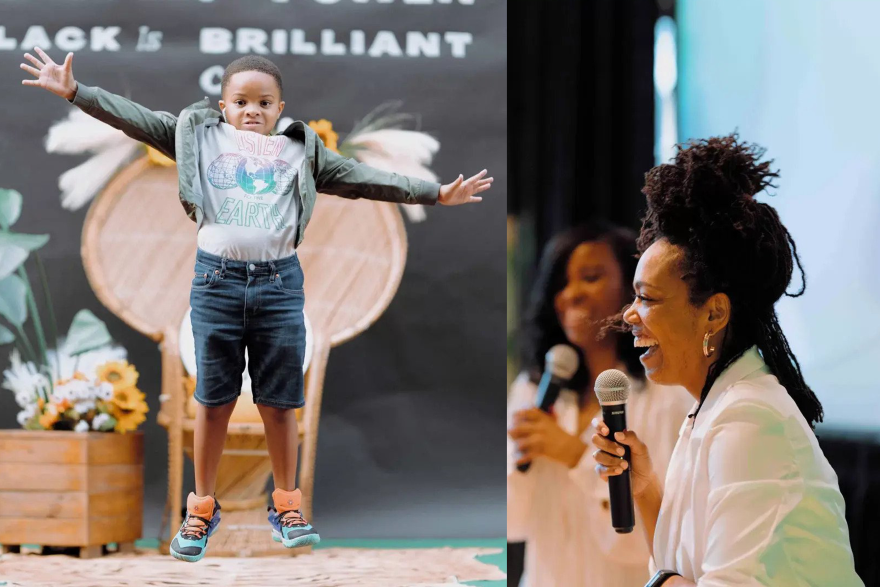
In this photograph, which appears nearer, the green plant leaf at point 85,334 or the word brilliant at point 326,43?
the word brilliant at point 326,43

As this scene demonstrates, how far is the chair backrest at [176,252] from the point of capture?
15.8 feet

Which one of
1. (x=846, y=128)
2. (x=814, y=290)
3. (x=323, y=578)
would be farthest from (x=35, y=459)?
(x=846, y=128)

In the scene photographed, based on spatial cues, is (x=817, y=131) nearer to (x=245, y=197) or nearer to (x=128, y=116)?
(x=245, y=197)

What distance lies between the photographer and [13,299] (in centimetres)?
488

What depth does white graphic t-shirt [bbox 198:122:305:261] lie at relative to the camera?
129 inches

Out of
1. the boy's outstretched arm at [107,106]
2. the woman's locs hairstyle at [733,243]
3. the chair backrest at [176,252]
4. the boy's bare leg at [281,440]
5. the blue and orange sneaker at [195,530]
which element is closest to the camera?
the woman's locs hairstyle at [733,243]

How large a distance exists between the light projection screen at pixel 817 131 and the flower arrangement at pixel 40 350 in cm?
308

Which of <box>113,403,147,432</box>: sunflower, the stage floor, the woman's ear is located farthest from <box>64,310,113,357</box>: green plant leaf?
the woman's ear

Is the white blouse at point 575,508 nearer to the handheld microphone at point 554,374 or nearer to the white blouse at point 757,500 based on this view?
the handheld microphone at point 554,374

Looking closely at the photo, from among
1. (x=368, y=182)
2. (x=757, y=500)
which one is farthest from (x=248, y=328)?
(x=757, y=500)

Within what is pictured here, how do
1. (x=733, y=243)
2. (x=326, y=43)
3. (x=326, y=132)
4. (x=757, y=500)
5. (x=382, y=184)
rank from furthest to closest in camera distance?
(x=326, y=43) < (x=326, y=132) < (x=382, y=184) < (x=733, y=243) < (x=757, y=500)

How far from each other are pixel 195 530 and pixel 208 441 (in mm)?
306

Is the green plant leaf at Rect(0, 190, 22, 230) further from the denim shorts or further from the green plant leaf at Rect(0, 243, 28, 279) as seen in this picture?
the denim shorts

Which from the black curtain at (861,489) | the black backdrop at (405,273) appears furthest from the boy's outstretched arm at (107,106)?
the black curtain at (861,489)
